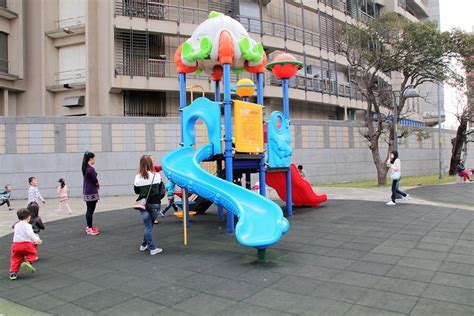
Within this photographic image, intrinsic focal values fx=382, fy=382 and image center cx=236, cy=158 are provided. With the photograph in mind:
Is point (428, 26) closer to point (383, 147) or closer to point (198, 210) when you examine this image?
point (383, 147)

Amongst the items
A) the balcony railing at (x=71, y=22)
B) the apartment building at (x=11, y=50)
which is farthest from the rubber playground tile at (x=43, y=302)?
the apartment building at (x=11, y=50)

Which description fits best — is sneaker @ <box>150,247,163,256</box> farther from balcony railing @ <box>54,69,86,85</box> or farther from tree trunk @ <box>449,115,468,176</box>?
tree trunk @ <box>449,115,468,176</box>

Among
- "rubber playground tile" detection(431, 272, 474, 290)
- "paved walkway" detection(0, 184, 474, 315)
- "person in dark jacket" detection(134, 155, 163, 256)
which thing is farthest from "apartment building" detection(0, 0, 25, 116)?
"rubber playground tile" detection(431, 272, 474, 290)

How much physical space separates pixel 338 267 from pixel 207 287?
195 centimetres

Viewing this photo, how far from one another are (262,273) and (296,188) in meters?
6.81

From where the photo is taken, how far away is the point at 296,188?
468 inches

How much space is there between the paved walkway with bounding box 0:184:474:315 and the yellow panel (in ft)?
6.57

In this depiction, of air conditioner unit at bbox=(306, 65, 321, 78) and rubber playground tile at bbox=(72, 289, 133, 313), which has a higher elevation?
air conditioner unit at bbox=(306, 65, 321, 78)

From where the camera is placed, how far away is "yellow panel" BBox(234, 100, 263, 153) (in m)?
8.32

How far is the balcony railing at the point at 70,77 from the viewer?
23473 mm

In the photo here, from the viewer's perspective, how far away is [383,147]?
84.2ft

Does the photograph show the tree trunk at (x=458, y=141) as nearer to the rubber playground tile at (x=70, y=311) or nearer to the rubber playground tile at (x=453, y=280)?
the rubber playground tile at (x=453, y=280)

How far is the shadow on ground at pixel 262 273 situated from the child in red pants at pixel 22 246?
0.18 metres

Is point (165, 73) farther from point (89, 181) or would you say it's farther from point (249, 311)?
point (249, 311)
